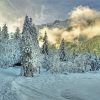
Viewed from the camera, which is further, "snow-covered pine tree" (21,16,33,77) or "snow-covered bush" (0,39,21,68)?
"snow-covered bush" (0,39,21,68)

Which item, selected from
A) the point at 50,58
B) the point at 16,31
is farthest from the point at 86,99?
the point at 16,31

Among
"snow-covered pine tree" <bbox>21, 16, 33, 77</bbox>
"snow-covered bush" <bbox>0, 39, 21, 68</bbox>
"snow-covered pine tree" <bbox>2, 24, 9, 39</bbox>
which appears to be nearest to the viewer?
"snow-covered pine tree" <bbox>21, 16, 33, 77</bbox>

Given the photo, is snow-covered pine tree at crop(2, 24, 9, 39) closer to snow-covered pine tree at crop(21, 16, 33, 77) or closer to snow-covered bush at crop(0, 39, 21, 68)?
snow-covered bush at crop(0, 39, 21, 68)

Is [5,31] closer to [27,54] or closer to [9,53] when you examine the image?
[9,53]

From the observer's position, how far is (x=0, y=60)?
137 metres

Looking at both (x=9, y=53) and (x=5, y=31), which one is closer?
(x=9, y=53)

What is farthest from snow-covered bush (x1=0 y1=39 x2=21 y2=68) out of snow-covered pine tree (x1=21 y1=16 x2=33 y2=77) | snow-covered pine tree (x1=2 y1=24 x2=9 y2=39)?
snow-covered pine tree (x1=21 y1=16 x2=33 y2=77)

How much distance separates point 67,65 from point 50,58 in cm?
1485

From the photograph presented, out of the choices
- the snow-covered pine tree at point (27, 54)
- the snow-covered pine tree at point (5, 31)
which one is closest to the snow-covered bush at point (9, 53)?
the snow-covered pine tree at point (5, 31)

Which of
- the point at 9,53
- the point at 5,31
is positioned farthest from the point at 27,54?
the point at 5,31

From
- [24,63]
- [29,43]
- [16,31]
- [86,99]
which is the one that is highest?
[16,31]

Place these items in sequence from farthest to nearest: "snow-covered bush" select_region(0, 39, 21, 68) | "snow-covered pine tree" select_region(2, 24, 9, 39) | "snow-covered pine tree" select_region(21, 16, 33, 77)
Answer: "snow-covered pine tree" select_region(2, 24, 9, 39)
"snow-covered bush" select_region(0, 39, 21, 68)
"snow-covered pine tree" select_region(21, 16, 33, 77)

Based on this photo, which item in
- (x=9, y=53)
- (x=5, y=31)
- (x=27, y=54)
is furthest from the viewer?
(x=5, y=31)

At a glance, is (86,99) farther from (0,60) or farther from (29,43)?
(0,60)
